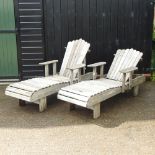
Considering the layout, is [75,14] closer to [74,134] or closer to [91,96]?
[91,96]

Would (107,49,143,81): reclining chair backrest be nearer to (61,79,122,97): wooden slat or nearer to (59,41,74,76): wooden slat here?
(61,79,122,97): wooden slat

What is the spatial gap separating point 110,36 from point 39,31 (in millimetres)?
1547

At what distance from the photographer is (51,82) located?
5.54 m

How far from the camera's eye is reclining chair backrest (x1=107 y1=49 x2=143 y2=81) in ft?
19.3

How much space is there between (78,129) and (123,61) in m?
2.01

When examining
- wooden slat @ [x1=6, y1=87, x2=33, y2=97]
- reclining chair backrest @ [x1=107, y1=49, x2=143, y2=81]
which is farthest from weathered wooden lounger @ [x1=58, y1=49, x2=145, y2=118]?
wooden slat @ [x1=6, y1=87, x2=33, y2=97]

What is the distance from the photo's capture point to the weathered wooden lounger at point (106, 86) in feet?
15.9

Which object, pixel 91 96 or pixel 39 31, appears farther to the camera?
pixel 39 31

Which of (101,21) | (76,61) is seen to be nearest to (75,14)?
(101,21)

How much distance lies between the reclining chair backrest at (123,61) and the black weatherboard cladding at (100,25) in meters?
0.67

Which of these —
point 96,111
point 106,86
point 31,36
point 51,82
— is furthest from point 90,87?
point 31,36

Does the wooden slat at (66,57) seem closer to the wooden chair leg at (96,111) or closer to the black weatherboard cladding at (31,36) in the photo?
the black weatherboard cladding at (31,36)

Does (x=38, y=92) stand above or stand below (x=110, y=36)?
below

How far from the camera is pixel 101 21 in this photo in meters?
6.63
